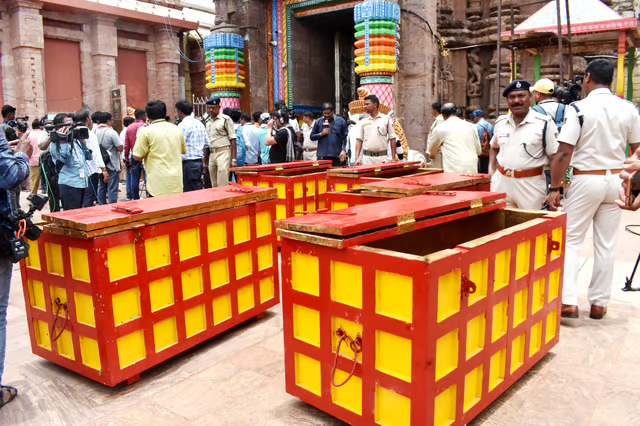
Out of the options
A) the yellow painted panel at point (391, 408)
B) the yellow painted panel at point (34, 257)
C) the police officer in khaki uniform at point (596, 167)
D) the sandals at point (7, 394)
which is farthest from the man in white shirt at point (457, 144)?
the sandals at point (7, 394)

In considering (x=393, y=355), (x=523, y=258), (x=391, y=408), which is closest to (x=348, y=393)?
(x=391, y=408)

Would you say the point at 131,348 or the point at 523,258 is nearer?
the point at 523,258

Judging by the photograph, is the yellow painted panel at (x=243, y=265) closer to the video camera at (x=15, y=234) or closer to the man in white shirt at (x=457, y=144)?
the video camera at (x=15, y=234)

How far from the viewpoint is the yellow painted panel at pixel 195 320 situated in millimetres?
3445

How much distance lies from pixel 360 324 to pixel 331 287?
0.24 meters

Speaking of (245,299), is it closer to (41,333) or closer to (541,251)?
(41,333)

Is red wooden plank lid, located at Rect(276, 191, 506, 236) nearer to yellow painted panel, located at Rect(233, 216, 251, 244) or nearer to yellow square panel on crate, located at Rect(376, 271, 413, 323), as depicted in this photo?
yellow square panel on crate, located at Rect(376, 271, 413, 323)

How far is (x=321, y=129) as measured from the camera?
8500mm

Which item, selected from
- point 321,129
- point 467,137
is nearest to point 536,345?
point 467,137

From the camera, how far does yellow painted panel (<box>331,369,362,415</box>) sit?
95.9 inches

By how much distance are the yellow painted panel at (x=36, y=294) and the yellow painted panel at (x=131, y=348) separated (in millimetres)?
702

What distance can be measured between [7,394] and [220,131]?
5.08m

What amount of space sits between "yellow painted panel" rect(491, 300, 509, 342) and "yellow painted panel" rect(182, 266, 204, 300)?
78.9 inches

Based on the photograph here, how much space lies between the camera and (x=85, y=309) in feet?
9.95
